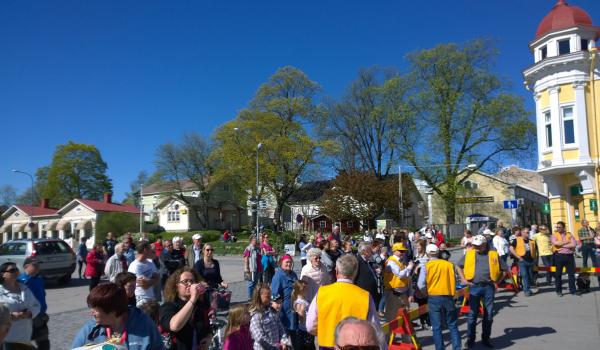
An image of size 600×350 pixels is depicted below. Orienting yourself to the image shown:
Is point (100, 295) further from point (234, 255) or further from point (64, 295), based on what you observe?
point (234, 255)

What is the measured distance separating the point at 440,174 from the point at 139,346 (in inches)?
1490

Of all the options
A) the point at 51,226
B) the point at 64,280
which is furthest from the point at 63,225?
the point at 64,280

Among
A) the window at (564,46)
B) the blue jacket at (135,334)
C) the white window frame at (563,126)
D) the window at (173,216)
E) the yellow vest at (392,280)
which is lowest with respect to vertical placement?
the yellow vest at (392,280)

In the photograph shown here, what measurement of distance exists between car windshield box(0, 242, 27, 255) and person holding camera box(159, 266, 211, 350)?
16051mm

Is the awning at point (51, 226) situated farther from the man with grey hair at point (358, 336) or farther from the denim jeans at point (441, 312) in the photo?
the man with grey hair at point (358, 336)

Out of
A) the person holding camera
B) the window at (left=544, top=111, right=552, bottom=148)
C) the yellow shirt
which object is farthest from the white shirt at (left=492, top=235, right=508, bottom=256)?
the window at (left=544, top=111, right=552, bottom=148)

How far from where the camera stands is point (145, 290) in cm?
693

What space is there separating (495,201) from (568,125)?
32.5m

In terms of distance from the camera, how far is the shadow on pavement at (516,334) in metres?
7.89

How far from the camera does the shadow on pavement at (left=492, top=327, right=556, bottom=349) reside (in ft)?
25.9

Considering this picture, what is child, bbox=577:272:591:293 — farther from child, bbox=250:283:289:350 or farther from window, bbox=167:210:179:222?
window, bbox=167:210:179:222

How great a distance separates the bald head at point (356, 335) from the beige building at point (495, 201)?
33.3 metres

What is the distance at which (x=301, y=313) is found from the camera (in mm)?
6207

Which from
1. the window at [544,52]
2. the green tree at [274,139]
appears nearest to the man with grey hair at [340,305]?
the window at [544,52]
